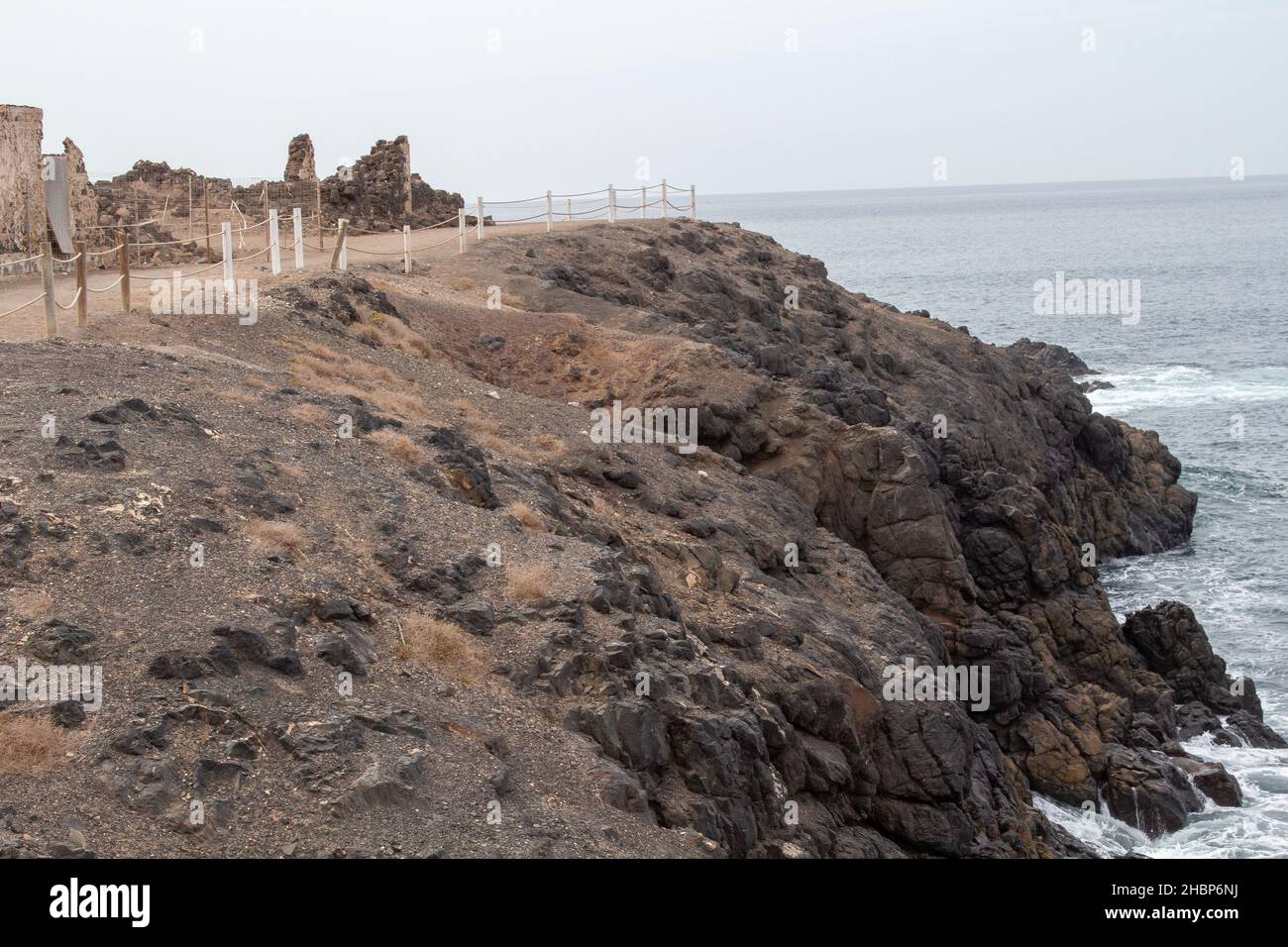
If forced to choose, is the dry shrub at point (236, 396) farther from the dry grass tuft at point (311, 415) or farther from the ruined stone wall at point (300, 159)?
the ruined stone wall at point (300, 159)

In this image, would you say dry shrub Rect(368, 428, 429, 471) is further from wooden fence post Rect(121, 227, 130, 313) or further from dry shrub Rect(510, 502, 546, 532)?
wooden fence post Rect(121, 227, 130, 313)

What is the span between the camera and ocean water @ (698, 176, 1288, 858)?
22297 mm

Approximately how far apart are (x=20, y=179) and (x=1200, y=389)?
159ft

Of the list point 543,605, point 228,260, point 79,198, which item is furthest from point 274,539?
point 79,198

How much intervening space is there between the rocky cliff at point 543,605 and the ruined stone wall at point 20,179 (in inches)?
209

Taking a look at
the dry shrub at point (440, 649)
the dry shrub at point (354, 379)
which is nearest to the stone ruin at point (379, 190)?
the dry shrub at point (354, 379)

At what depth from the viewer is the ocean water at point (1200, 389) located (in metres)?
22.3

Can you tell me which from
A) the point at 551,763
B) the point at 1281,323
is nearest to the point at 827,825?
the point at 551,763

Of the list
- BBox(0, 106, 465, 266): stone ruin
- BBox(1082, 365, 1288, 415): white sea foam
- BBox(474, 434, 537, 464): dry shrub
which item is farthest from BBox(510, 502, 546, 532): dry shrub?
BBox(1082, 365, 1288, 415): white sea foam

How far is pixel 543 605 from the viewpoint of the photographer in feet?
43.6

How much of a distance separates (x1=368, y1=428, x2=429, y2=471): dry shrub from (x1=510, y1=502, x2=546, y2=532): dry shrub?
132cm

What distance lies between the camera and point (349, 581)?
12.6 meters

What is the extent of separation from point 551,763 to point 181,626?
3.23 m
